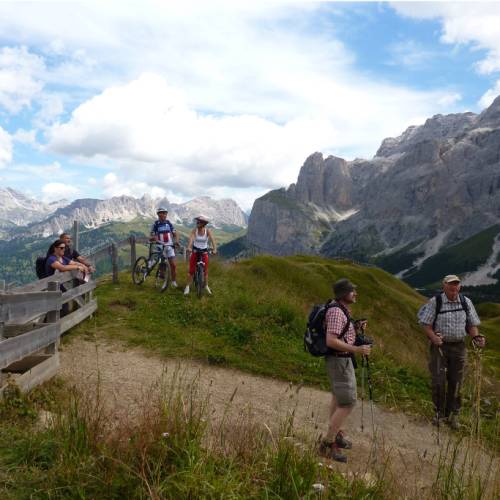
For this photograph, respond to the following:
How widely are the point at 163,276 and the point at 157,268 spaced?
17.7 inches

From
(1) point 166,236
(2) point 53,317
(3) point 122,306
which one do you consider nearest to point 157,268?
(1) point 166,236

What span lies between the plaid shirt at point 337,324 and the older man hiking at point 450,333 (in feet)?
11.6

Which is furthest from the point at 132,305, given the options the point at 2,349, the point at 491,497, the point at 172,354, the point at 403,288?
the point at 403,288

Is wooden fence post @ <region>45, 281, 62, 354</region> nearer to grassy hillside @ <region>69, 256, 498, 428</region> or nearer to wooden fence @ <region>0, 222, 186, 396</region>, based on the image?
wooden fence @ <region>0, 222, 186, 396</region>

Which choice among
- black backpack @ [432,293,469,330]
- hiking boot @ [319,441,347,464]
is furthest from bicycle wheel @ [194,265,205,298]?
hiking boot @ [319,441,347,464]

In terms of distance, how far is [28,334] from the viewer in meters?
7.76

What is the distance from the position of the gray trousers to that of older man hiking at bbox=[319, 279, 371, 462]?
3769 mm

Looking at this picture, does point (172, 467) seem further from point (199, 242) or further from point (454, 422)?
point (199, 242)

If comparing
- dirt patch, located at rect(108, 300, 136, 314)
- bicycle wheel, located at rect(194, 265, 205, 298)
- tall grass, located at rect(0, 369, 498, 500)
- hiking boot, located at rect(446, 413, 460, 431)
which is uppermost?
bicycle wheel, located at rect(194, 265, 205, 298)

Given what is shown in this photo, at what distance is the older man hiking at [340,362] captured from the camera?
23.5 feet

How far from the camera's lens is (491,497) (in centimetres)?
420

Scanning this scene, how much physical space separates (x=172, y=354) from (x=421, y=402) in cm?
667

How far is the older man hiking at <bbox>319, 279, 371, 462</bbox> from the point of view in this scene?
7.17 m

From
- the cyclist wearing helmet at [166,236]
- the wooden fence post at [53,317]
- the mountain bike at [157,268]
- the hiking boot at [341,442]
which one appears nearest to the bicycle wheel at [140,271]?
the mountain bike at [157,268]
